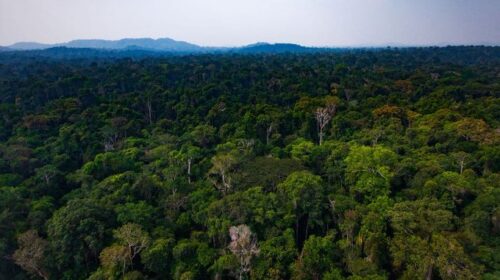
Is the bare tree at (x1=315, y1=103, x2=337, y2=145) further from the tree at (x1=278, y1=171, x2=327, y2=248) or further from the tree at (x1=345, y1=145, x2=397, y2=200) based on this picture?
the tree at (x1=278, y1=171, x2=327, y2=248)

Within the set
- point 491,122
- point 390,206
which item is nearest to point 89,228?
point 390,206

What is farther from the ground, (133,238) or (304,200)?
(304,200)

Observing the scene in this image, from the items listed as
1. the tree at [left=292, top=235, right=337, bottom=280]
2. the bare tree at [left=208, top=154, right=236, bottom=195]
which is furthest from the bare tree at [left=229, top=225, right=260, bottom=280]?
the bare tree at [left=208, top=154, right=236, bottom=195]

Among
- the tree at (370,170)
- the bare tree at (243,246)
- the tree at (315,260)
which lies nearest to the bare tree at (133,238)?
the bare tree at (243,246)

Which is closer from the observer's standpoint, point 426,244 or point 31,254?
point 426,244

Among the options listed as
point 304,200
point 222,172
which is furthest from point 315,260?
point 222,172

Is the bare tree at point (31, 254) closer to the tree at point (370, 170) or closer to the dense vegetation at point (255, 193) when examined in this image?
the dense vegetation at point (255, 193)

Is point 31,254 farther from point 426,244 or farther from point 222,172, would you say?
point 426,244
